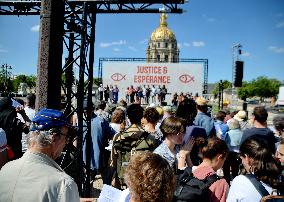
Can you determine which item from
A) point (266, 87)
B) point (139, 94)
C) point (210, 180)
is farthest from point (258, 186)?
point (266, 87)

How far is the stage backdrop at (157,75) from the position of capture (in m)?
26.8

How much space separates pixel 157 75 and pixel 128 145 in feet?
76.1

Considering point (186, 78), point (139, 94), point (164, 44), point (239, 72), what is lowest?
point (139, 94)

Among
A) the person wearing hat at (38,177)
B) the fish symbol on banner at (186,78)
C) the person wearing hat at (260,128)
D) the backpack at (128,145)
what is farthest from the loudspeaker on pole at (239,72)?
the person wearing hat at (38,177)

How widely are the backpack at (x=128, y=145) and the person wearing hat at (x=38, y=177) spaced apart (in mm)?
1937

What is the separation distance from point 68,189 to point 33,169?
0.82ft

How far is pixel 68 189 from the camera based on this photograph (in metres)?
1.83

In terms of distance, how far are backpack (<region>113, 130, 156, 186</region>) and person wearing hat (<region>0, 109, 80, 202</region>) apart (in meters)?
1.94

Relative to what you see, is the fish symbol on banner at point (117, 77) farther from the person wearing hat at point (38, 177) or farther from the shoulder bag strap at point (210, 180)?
the person wearing hat at point (38, 177)

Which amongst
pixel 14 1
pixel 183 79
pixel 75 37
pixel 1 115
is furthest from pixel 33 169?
pixel 183 79

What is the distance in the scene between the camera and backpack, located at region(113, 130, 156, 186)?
3.99 meters

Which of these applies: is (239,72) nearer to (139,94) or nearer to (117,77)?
(139,94)

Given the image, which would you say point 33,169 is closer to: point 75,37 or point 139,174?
point 139,174

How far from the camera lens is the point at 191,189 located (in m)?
2.48
